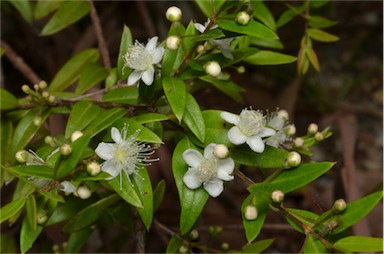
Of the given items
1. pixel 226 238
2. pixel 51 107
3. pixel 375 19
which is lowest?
Result: pixel 226 238

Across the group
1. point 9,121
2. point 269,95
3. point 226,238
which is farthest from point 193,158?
point 269,95

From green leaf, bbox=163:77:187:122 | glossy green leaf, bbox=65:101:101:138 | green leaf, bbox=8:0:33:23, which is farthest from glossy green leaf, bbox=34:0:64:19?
green leaf, bbox=163:77:187:122

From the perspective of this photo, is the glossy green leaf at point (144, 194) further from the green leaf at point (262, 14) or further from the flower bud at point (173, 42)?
the green leaf at point (262, 14)

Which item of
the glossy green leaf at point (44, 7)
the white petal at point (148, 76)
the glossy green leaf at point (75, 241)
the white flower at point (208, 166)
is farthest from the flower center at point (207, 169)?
the glossy green leaf at point (44, 7)

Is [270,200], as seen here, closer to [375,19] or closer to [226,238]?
[226,238]

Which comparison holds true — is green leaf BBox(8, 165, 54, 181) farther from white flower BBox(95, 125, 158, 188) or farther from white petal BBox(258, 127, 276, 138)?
white petal BBox(258, 127, 276, 138)

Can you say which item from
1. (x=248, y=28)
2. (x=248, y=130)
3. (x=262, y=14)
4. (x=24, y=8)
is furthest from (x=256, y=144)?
(x=24, y=8)
